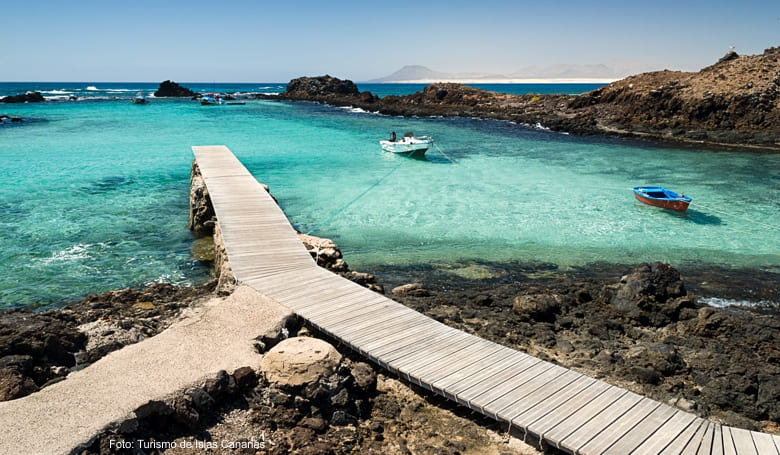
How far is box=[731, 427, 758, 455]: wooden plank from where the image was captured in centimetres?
530

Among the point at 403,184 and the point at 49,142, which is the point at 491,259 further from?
the point at 49,142

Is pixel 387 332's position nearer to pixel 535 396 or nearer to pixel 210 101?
pixel 535 396

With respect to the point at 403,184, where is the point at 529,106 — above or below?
above

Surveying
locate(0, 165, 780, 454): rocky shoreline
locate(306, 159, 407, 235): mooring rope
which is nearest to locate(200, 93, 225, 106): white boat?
locate(306, 159, 407, 235): mooring rope

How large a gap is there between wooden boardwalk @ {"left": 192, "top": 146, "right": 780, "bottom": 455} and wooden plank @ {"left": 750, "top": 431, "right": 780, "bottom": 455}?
0.4 inches

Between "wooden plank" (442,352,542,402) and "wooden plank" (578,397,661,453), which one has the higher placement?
"wooden plank" (442,352,542,402)

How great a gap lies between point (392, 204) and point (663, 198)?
33.1 feet

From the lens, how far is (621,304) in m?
9.95

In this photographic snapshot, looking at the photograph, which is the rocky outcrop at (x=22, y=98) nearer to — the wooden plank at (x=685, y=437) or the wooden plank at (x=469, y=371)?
the wooden plank at (x=469, y=371)

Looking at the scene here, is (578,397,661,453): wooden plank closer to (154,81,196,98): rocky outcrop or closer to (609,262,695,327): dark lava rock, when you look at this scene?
(609,262,695,327): dark lava rock

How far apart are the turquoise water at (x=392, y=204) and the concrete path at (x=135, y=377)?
4.85m

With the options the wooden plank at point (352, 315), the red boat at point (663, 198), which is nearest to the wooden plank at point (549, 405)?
the wooden plank at point (352, 315)

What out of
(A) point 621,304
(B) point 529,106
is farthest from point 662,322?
(B) point 529,106

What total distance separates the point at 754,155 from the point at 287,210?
29.4 metres
